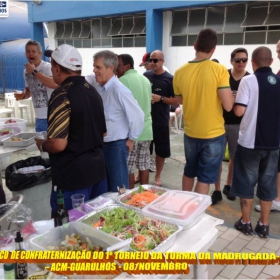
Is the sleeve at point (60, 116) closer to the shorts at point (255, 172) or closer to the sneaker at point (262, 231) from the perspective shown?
the shorts at point (255, 172)

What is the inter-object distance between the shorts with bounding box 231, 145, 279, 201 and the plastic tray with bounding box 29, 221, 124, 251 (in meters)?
2.02

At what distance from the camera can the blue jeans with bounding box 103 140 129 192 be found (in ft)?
10.6

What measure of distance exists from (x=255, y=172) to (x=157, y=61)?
1972mm

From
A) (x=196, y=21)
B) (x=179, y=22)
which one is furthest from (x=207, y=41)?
(x=179, y=22)

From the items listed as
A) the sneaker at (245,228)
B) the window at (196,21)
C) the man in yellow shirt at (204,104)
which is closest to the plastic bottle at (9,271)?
the man in yellow shirt at (204,104)

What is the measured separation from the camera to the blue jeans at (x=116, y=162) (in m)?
Result: 3.24

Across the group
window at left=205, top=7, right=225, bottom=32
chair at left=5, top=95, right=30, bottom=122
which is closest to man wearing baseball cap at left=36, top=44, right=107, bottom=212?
window at left=205, top=7, right=225, bottom=32

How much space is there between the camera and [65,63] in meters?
2.20

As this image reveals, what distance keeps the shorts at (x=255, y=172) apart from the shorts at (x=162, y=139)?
4.32 ft

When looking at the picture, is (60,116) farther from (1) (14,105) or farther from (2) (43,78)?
(1) (14,105)

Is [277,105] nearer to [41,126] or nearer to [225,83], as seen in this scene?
[225,83]

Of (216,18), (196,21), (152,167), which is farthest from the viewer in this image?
(196,21)

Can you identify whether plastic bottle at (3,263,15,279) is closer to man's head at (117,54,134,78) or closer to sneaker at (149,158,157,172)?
man's head at (117,54,134,78)

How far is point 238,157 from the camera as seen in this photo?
3291 millimetres
